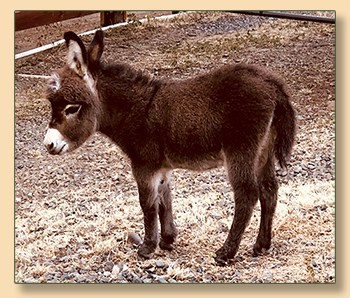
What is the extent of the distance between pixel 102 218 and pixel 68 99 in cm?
75

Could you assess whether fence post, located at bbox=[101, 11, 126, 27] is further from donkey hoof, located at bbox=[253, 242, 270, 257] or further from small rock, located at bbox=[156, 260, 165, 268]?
donkey hoof, located at bbox=[253, 242, 270, 257]

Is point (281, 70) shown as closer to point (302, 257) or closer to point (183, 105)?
point (183, 105)

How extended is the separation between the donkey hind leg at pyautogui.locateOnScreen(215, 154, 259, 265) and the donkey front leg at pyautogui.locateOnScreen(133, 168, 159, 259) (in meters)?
0.41

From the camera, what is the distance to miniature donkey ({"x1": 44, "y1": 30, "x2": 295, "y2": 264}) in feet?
9.27

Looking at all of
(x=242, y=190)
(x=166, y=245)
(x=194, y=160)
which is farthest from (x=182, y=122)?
(x=166, y=245)

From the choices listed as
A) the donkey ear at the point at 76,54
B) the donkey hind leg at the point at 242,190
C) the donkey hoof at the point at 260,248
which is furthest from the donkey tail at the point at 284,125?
the donkey ear at the point at 76,54

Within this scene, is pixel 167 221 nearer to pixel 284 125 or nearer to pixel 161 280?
pixel 161 280

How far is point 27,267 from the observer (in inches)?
123

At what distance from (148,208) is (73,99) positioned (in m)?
0.68

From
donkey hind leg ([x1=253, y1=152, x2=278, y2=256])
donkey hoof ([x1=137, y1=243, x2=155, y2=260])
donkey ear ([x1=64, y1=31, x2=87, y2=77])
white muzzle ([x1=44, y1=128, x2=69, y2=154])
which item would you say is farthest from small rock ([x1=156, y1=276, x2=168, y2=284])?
donkey ear ([x1=64, y1=31, x2=87, y2=77])

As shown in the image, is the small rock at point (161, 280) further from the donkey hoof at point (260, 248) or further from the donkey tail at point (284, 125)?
the donkey tail at point (284, 125)

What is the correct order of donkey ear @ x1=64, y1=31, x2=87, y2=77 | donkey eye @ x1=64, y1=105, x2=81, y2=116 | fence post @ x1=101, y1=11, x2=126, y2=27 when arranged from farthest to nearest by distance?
fence post @ x1=101, y1=11, x2=126, y2=27 → donkey eye @ x1=64, y1=105, x2=81, y2=116 → donkey ear @ x1=64, y1=31, x2=87, y2=77

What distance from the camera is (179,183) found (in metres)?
3.26
